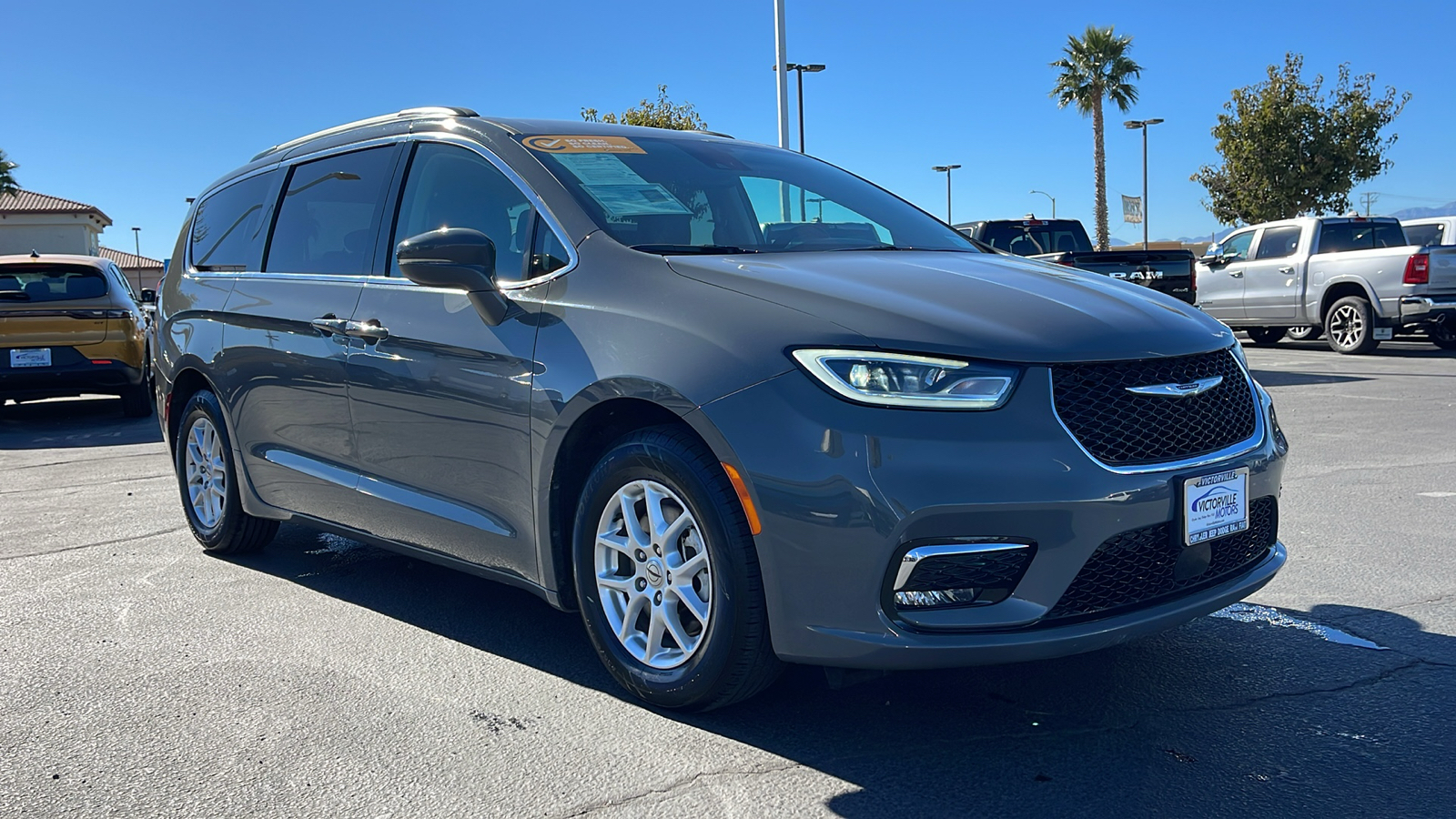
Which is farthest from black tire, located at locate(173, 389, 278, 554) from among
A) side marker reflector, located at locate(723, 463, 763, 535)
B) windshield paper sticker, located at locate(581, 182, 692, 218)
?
side marker reflector, located at locate(723, 463, 763, 535)

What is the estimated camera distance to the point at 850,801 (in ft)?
8.96

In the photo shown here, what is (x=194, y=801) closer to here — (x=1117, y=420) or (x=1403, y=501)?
(x=1117, y=420)

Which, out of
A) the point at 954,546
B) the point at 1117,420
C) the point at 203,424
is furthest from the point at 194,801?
the point at 203,424

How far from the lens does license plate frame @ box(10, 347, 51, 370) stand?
439 inches

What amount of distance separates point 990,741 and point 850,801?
0.50 metres

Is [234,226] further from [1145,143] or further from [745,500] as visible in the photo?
[1145,143]

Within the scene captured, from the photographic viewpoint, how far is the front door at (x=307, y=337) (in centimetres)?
432

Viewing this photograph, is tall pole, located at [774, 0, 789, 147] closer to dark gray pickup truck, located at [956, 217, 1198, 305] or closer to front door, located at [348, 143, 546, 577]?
dark gray pickup truck, located at [956, 217, 1198, 305]

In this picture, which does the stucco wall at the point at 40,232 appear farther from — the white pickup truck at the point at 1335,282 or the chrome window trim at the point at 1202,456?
the chrome window trim at the point at 1202,456

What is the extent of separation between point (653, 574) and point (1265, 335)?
1689 centimetres

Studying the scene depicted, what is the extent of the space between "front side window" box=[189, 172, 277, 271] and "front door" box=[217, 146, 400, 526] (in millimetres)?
135

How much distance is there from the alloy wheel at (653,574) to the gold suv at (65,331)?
32.8 feet

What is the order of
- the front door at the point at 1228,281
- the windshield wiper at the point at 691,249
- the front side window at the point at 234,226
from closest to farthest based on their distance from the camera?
the windshield wiper at the point at 691,249
the front side window at the point at 234,226
the front door at the point at 1228,281

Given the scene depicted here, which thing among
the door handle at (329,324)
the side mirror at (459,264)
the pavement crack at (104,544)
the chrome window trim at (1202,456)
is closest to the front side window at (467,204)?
the side mirror at (459,264)
